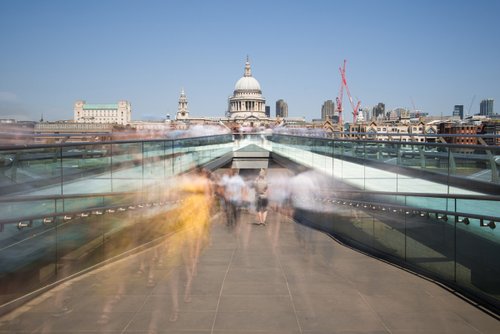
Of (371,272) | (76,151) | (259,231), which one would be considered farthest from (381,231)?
(76,151)

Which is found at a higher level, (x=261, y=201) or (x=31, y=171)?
(x=31, y=171)

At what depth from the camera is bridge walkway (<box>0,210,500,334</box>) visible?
6.06 meters

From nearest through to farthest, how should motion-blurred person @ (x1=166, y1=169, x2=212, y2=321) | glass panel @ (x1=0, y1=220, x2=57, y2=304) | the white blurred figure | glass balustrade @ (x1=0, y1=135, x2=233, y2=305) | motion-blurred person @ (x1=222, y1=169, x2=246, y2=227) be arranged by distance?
glass panel @ (x1=0, y1=220, x2=57, y2=304) < glass balustrade @ (x1=0, y1=135, x2=233, y2=305) < motion-blurred person @ (x1=166, y1=169, x2=212, y2=321) < the white blurred figure < motion-blurred person @ (x1=222, y1=169, x2=246, y2=227)

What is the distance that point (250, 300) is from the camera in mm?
6926

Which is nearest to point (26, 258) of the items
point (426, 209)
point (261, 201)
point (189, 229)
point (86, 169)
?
point (86, 169)

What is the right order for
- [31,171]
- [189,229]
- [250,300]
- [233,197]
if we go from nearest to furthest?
[250,300] < [31,171] < [189,229] < [233,197]

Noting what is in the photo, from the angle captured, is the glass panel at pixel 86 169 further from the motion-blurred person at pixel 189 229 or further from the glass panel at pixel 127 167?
the motion-blurred person at pixel 189 229

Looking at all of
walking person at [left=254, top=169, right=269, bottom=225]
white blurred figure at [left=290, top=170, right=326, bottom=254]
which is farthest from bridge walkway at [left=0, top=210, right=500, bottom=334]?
walking person at [left=254, top=169, right=269, bottom=225]

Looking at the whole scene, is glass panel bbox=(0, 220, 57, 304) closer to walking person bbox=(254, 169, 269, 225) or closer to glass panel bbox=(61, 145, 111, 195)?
glass panel bbox=(61, 145, 111, 195)

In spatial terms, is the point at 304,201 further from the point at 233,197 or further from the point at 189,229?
the point at 233,197

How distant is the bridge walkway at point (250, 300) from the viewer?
606 centimetres

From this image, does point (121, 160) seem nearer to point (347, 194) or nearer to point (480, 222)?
point (347, 194)

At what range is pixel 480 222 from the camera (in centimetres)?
712

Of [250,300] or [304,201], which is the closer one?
[250,300]
